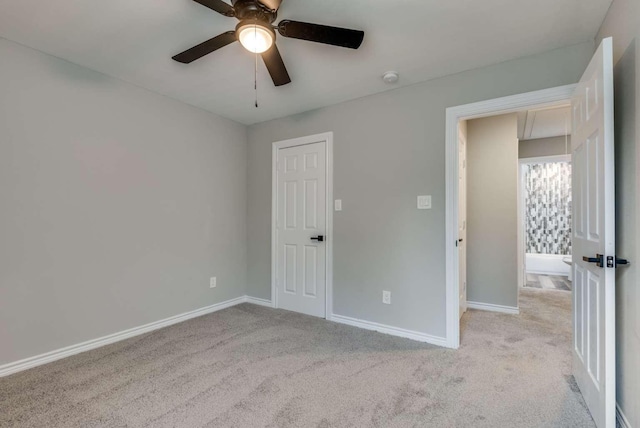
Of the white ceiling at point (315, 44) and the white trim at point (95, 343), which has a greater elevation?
the white ceiling at point (315, 44)

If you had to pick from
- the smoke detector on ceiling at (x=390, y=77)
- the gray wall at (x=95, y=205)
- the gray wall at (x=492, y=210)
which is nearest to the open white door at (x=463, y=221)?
the gray wall at (x=492, y=210)

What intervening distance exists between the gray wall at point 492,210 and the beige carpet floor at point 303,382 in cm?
75

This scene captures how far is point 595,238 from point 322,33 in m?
1.81

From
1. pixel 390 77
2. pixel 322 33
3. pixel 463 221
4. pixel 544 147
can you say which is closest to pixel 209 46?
pixel 322 33

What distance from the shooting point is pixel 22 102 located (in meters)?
2.19

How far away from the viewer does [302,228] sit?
138 inches

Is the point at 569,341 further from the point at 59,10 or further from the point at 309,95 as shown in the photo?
the point at 59,10

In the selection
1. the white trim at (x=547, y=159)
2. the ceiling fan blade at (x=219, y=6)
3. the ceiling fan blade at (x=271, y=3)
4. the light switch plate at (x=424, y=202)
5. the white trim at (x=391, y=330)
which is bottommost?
the white trim at (x=391, y=330)

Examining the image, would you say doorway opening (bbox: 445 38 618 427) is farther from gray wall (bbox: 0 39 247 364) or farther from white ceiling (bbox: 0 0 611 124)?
gray wall (bbox: 0 39 247 364)

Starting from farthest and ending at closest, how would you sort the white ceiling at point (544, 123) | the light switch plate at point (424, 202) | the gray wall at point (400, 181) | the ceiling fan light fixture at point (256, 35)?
the white ceiling at point (544, 123), the light switch plate at point (424, 202), the gray wall at point (400, 181), the ceiling fan light fixture at point (256, 35)

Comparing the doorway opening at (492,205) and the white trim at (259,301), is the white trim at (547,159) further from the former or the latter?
the white trim at (259,301)

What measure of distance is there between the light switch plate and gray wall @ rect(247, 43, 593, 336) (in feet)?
0.15

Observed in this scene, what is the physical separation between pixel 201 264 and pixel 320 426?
2342 mm

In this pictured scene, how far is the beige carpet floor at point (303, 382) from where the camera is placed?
166 centimetres
